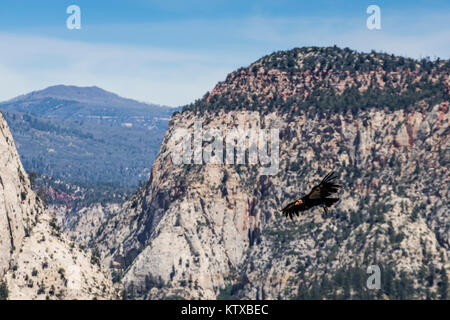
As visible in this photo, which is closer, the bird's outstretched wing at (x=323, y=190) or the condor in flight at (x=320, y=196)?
the bird's outstretched wing at (x=323, y=190)

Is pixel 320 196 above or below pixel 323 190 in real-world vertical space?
below

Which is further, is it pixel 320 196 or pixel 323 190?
pixel 320 196

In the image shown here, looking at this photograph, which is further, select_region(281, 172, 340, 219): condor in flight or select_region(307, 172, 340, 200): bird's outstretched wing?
select_region(281, 172, 340, 219): condor in flight
